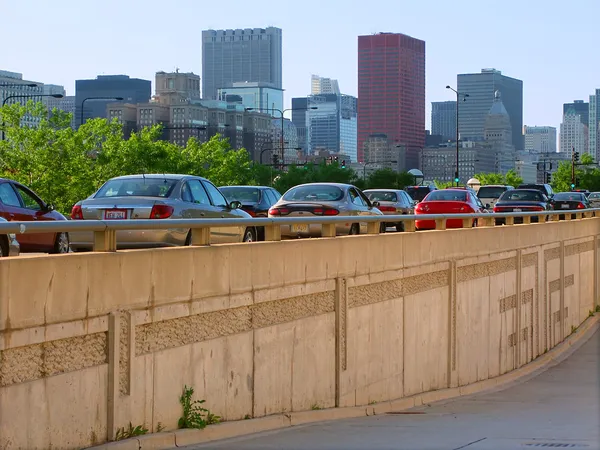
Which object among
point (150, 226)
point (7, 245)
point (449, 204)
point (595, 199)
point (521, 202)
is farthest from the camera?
point (595, 199)

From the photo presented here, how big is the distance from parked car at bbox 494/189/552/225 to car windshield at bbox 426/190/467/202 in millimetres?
A: 3604

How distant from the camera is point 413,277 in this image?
19.9m

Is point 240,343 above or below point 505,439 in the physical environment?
above

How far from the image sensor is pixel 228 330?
12547 millimetres

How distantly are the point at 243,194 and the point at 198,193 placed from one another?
1136 centimetres

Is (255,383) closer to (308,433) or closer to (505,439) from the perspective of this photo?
(308,433)

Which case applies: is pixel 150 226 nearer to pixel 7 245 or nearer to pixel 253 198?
pixel 7 245

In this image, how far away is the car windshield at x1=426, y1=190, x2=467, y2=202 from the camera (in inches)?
1464

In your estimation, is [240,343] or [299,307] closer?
[240,343]

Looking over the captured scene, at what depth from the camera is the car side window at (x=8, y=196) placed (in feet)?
60.4

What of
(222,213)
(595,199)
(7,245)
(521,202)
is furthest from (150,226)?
(595,199)

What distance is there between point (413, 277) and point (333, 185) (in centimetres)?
602

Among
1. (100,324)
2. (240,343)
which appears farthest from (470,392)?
(100,324)

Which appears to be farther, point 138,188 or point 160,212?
point 138,188
